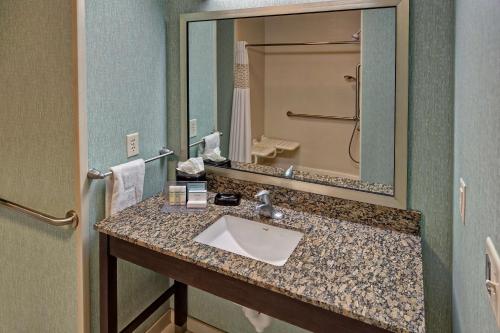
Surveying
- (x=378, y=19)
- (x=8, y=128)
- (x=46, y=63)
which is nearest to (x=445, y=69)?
(x=378, y=19)

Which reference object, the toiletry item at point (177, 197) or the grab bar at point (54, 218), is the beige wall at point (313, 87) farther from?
the grab bar at point (54, 218)

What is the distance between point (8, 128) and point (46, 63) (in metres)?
0.39

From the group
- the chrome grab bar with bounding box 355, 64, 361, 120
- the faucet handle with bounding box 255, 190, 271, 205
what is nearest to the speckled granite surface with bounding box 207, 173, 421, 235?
the faucet handle with bounding box 255, 190, 271, 205

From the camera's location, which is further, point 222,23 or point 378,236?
point 222,23

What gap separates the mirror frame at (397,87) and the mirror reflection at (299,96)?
23 mm

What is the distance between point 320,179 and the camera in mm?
1559

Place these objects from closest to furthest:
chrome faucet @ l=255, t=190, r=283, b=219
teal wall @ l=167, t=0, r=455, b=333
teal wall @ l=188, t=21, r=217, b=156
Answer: teal wall @ l=167, t=0, r=455, b=333 < chrome faucet @ l=255, t=190, r=283, b=219 < teal wall @ l=188, t=21, r=217, b=156

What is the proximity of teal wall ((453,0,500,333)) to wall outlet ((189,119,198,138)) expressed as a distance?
3.74 ft

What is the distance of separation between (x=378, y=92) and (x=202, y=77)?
85cm

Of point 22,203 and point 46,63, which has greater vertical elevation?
point 46,63

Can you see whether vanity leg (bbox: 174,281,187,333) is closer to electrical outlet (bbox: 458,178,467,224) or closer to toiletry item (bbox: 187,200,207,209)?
toiletry item (bbox: 187,200,207,209)

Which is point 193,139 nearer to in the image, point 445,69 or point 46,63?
point 46,63

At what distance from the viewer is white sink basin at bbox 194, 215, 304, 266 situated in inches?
56.1

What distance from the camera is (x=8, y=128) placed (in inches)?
63.6
